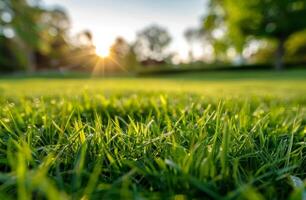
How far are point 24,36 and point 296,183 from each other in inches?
1214

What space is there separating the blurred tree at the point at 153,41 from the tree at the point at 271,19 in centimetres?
4901

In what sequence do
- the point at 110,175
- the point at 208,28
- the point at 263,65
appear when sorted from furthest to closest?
the point at 208,28, the point at 263,65, the point at 110,175

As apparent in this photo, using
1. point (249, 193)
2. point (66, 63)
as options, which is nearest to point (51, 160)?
point (249, 193)

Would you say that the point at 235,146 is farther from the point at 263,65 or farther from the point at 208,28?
the point at 208,28

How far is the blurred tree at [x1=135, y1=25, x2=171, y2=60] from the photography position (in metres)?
77.4

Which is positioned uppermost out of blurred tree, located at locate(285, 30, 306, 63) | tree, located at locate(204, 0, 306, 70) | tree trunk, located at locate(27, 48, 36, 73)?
tree, located at locate(204, 0, 306, 70)

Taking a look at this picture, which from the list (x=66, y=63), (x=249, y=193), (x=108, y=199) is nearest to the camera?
(x=249, y=193)

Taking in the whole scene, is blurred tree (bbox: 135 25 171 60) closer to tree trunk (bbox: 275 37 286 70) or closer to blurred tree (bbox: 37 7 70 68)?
blurred tree (bbox: 37 7 70 68)

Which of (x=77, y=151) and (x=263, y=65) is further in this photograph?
(x=263, y=65)

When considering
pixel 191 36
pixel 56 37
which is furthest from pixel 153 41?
pixel 56 37

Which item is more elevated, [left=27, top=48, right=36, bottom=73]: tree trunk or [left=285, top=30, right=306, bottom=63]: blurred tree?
[left=285, top=30, right=306, bottom=63]: blurred tree

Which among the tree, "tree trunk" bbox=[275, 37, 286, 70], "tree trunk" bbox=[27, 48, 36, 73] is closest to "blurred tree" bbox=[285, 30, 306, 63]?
"tree trunk" bbox=[275, 37, 286, 70]

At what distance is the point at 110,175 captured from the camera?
88 centimetres

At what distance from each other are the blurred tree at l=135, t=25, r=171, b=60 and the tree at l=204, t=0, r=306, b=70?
161ft
